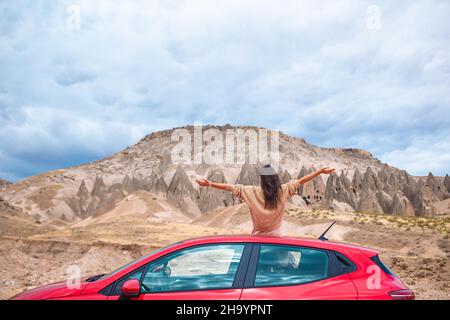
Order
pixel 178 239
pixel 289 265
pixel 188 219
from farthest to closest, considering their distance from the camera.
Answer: pixel 188 219 < pixel 178 239 < pixel 289 265

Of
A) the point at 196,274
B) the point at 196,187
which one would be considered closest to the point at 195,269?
Result: the point at 196,274

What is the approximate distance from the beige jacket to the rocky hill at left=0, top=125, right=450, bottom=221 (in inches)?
1844

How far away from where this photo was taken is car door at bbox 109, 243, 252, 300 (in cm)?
461

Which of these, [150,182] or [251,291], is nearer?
[251,291]

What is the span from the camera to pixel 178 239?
1163 inches

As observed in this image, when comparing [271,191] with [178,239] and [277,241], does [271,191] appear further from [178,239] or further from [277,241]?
[178,239]

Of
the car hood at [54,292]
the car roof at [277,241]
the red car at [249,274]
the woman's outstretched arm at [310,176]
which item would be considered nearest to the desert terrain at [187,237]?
the car hood at [54,292]

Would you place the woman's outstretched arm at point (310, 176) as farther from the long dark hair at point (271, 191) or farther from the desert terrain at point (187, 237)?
the desert terrain at point (187, 237)

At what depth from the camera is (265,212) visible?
6285 millimetres

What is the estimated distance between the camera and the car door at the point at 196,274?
461 cm

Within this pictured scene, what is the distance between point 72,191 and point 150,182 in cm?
4140

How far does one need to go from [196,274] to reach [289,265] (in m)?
1.04
